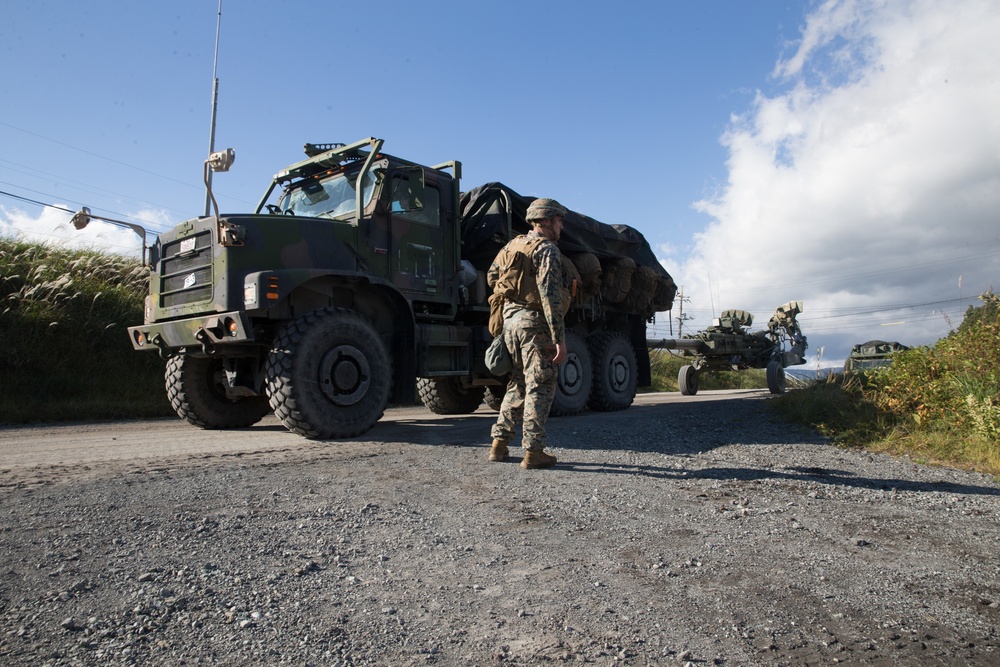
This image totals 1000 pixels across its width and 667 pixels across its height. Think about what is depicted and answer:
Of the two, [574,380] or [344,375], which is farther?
[574,380]

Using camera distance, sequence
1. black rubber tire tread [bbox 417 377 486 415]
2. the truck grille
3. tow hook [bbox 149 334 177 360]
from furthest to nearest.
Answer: black rubber tire tread [bbox 417 377 486 415] < tow hook [bbox 149 334 177 360] < the truck grille

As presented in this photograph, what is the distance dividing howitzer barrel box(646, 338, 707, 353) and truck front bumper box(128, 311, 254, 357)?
377 inches

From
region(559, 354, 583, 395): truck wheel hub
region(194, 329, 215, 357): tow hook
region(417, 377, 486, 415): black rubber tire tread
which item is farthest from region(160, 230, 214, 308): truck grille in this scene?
region(559, 354, 583, 395): truck wheel hub

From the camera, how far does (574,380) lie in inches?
342

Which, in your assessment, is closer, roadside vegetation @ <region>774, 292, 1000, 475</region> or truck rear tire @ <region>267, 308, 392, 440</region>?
roadside vegetation @ <region>774, 292, 1000, 475</region>

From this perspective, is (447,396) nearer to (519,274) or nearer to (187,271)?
(187,271)

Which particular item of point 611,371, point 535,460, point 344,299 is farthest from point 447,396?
point 535,460

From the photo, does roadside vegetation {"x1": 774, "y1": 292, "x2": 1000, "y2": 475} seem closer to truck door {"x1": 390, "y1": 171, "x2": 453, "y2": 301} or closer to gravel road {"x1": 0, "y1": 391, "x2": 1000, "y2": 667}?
gravel road {"x1": 0, "y1": 391, "x2": 1000, "y2": 667}

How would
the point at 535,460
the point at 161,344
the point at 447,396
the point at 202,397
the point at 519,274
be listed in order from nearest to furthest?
the point at 535,460 → the point at 519,274 → the point at 161,344 → the point at 202,397 → the point at 447,396

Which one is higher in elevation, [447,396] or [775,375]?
[775,375]

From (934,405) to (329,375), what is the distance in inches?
209

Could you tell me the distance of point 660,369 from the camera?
2280 cm

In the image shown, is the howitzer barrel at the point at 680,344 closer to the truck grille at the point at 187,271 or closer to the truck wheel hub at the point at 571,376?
the truck wheel hub at the point at 571,376

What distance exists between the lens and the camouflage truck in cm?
564
